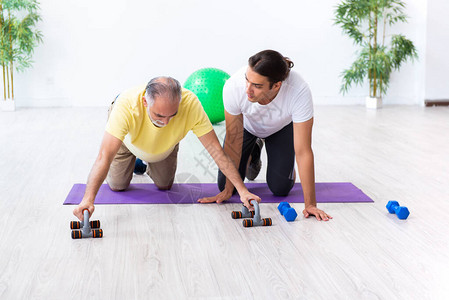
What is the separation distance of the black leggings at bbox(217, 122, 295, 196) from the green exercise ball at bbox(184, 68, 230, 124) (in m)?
2.17

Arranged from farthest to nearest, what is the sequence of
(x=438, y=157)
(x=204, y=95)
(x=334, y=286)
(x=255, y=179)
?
(x=204, y=95) < (x=438, y=157) < (x=255, y=179) < (x=334, y=286)

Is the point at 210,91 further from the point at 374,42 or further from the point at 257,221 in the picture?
the point at 257,221

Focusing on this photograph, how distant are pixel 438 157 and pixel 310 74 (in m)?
3.24

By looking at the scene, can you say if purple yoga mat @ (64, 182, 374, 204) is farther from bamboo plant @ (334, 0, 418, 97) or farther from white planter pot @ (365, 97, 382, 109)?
white planter pot @ (365, 97, 382, 109)

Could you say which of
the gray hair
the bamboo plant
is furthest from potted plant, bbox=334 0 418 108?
the gray hair

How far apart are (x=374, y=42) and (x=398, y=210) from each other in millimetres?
4426

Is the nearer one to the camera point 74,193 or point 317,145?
point 74,193

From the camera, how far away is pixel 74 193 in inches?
129

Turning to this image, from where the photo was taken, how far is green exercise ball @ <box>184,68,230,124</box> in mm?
5395

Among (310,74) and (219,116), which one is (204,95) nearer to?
(219,116)

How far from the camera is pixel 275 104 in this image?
2814 mm

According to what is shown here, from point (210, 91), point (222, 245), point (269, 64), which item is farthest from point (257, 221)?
point (210, 91)

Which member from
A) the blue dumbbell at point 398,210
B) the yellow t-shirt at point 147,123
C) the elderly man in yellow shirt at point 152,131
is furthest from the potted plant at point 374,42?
the yellow t-shirt at point 147,123

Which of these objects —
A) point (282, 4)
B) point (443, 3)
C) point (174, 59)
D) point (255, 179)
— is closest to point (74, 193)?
point (255, 179)
